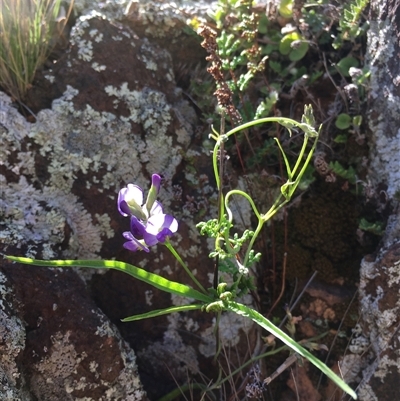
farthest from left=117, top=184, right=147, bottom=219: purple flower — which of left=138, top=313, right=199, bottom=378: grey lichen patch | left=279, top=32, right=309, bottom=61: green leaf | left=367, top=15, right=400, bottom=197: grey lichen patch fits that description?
left=279, top=32, right=309, bottom=61: green leaf

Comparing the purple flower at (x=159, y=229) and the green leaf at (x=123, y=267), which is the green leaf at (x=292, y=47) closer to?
the purple flower at (x=159, y=229)

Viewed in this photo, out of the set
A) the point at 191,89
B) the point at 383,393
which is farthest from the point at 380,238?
the point at 191,89

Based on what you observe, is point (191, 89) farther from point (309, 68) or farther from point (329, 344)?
point (329, 344)

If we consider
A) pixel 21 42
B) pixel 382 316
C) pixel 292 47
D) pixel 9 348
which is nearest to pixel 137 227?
pixel 9 348

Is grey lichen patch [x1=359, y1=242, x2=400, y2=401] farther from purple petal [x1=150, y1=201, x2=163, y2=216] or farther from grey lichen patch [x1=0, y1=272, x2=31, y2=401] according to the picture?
grey lichen patch [x1=0, y1=272, x2=31, y2=401]

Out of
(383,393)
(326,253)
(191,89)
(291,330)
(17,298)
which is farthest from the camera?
(191,89)
